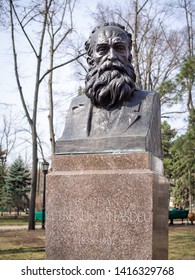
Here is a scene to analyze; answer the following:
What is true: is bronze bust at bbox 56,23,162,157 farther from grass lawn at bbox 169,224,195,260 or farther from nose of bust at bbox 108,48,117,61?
grass lawn at bbox 169,224,195,260

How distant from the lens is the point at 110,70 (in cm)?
498

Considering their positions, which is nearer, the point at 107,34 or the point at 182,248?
the point at 107,34

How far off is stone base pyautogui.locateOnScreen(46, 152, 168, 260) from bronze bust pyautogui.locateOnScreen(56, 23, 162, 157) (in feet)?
0.64

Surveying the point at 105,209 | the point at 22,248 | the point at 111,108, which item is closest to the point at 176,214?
the point at 22,248

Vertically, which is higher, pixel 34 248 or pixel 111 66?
pixel 111 66

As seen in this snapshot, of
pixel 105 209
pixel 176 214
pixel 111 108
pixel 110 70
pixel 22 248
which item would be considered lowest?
pixel 22 248

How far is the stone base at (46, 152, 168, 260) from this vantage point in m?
4.27

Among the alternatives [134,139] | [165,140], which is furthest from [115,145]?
[165,140]

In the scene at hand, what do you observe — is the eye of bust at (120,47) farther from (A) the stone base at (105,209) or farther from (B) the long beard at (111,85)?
(A) the stone base at (105,209)

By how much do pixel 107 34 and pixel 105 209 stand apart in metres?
2.22

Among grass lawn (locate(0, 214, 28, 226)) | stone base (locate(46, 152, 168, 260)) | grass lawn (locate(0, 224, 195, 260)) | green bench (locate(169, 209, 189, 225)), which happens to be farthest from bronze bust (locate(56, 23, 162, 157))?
grass lawn (locate(0, 214, 28, 226))

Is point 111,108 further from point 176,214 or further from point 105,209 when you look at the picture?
point 176,214

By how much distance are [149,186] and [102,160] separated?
645 millimetres

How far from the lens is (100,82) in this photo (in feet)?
16.3
